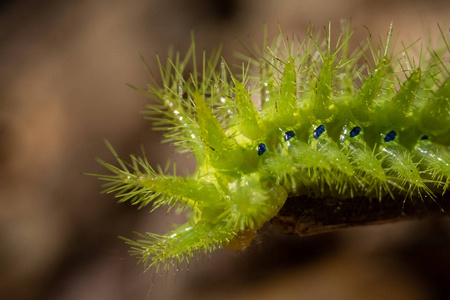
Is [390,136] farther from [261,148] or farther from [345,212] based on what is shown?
[261,148]

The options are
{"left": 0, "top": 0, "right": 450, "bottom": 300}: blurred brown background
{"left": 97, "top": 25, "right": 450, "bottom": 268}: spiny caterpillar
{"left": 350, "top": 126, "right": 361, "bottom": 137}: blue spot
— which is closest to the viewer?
{"left": 97, "top": 25, "right": 450, "bottom": 268}: spiny caterpillar

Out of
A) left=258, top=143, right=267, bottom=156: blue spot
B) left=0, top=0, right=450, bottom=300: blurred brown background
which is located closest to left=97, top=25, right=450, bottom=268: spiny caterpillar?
left=258, top=143, right=267, bottom=156: blue spot

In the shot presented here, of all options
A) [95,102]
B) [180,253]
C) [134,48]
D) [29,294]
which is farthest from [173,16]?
[180,253]

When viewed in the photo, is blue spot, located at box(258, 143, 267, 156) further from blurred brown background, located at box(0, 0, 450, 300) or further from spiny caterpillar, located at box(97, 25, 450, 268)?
blurred brown background, located at box(0, 0, 450, 300)

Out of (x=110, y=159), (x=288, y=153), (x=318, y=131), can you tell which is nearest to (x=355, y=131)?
(x=318, y=131)

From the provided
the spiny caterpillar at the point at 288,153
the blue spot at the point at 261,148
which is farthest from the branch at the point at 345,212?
the blue spot at the point at 261,148

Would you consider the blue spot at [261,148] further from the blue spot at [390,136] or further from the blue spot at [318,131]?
the blue spot at [390,136]

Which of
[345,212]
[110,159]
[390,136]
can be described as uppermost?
[390,136]

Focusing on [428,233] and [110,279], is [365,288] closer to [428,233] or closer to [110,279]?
[428,233]
